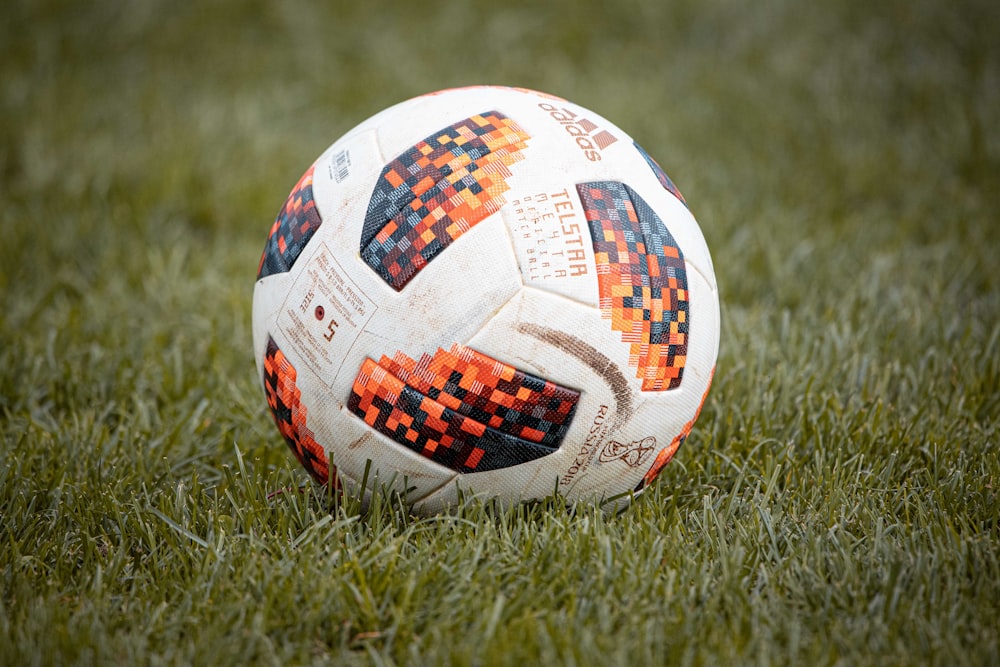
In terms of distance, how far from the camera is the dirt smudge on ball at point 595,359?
2.17 meters

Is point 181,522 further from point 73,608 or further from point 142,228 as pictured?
point 142,228

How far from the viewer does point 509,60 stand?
704 cm

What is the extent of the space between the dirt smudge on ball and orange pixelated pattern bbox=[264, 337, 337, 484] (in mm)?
604

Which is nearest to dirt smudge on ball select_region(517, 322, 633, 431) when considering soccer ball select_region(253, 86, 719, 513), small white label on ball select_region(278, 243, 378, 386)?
soccer ball select_region(253, 86, 719, 513)

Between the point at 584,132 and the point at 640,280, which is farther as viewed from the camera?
the point at 584,132

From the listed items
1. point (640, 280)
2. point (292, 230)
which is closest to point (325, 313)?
point (292, 230)

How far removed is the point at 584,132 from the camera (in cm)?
238

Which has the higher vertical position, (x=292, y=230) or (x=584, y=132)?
(x=584, y=132)

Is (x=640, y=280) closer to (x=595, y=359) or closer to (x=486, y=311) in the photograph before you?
(x=595, y=359)

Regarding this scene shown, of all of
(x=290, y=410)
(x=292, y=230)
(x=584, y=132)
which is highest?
(x=584, y=132)

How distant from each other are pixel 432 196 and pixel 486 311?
0.31 metres

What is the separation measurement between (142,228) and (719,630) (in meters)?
3.62

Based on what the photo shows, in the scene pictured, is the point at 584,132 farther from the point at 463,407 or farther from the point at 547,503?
the point at 547,503

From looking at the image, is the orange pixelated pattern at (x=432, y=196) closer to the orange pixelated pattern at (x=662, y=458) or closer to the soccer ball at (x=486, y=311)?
the soccer ball at (x=486, y=311)
